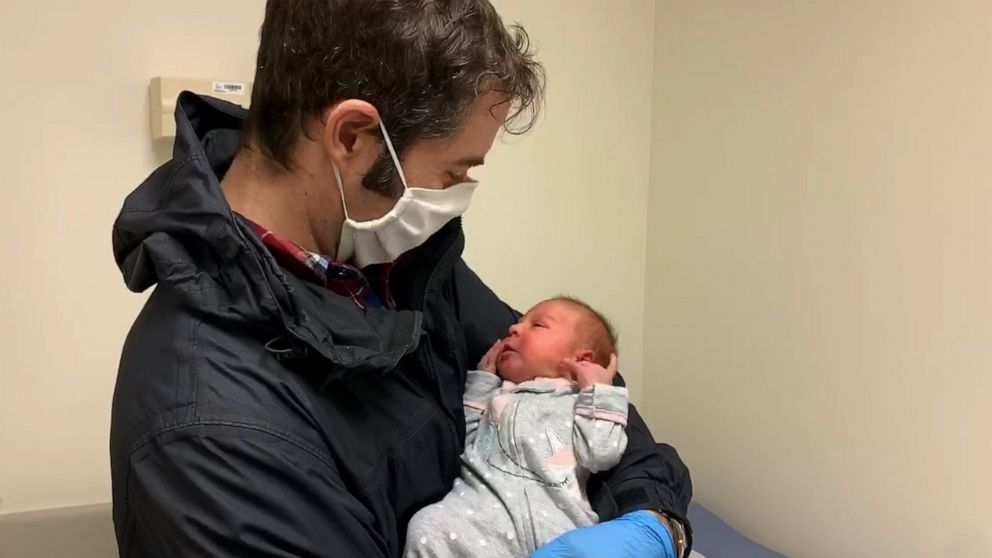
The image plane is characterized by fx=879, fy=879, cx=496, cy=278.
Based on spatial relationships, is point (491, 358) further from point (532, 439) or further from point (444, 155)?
point (444, 155)

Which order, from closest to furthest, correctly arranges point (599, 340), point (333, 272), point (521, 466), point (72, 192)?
point (333, 272)
point (521, 466)
point (599, 340)
point (72, 192)

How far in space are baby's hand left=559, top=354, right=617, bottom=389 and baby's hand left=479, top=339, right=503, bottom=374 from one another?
0.38 ft

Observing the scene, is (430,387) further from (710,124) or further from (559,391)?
(710,124)

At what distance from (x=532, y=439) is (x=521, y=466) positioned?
4 centimetres

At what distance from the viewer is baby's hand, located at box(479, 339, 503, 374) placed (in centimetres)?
156

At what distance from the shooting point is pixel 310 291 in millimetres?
1076

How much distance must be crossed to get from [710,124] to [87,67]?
55.0 inches

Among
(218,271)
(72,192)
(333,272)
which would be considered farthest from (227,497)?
Answer: (72,192)

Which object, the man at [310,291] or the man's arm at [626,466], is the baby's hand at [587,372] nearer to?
the man's arm at [626,466]

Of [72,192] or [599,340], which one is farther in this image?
[72,192]

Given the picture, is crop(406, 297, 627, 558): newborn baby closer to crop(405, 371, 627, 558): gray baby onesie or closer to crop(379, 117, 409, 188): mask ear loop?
crop(405, 371, 627, 558): gray baby onesie

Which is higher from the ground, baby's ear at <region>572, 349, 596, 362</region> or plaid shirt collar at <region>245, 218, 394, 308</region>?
plaid shirt collar at <region>245, 218, 394, 308</region>

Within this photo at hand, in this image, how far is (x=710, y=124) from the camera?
2.15m

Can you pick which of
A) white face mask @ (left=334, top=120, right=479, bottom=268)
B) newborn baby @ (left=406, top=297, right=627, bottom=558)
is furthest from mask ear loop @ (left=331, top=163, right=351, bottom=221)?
newborn baby @ (left=406, top=297, right=627, bottom=558)
